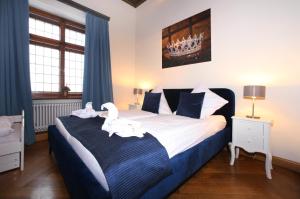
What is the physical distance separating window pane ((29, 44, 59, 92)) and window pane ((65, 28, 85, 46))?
452 millimetres

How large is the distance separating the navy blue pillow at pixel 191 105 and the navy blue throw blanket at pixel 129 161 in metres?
1.28

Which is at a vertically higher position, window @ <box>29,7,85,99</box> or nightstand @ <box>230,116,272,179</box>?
window @ <box>29,7,85,99</box>

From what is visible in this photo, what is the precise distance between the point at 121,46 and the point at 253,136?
12.9 ft

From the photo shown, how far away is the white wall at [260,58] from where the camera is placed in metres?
2.06

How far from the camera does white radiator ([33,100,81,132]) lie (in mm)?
3096

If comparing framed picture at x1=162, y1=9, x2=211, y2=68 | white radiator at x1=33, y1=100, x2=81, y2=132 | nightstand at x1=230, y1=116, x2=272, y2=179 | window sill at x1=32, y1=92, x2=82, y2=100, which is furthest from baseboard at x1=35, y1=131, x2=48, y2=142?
nightstand at x1=230, y1=116, x2=272, y2=179

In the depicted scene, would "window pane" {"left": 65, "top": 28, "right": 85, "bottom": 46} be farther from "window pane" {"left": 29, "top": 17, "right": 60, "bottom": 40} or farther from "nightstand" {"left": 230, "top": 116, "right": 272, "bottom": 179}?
"nightstand" {"left": 230, "top": 116, "right": 272, "bottom": 179}

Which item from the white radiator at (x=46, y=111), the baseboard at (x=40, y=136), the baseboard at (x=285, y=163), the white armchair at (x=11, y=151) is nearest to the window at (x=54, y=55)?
the white radiator at (x=46, y=111)

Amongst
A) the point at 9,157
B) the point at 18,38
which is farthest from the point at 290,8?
the point at 18,38

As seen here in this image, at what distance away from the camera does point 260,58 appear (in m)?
2.31

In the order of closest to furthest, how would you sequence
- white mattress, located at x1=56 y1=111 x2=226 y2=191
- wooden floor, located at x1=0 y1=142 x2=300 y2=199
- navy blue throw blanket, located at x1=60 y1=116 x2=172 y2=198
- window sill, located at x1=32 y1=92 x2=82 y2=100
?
navy blue throw blanket, located at x1=60 y1=116 x2=172 y2=198, white mattress, located at x1=56 y1=111 x2=226 y2=191, wooden floor, located at x1=0 y1=142 x2=300 y2=199, window sill, located at x1=32 y1=92 x2=82 y2=100

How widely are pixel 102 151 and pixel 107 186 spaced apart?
0.26 meters

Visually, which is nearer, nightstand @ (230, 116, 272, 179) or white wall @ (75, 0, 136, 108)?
nightstand @ (230, 116, 272, 179)

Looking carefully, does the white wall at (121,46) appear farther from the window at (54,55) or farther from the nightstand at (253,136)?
the nightstand at (253,136)
